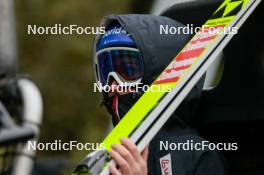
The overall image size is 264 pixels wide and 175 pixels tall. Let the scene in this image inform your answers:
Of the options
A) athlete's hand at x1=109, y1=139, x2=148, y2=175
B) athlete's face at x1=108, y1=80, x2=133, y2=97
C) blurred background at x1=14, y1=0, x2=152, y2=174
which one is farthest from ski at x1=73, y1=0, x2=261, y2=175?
blurred background at x1=14, y1=0, x2=152, y2=174

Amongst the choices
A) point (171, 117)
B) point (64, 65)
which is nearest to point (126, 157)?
point (171, 117)

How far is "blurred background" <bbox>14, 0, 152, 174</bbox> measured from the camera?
33.6 feet

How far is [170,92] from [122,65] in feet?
1.97

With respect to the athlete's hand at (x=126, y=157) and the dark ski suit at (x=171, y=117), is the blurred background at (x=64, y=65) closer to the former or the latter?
the dark ski suit at (x=171, y=117)

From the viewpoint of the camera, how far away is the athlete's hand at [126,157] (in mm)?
2480

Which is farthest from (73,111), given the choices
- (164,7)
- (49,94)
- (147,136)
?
(147,136)

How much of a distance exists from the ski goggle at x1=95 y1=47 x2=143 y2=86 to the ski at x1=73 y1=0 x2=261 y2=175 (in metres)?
0.34

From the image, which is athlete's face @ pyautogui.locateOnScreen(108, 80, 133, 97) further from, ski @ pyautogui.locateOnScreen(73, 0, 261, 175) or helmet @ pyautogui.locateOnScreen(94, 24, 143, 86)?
ski @ pyautogui.locateOnScreen(73, 0, 261, 175)

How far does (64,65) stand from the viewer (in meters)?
10.7

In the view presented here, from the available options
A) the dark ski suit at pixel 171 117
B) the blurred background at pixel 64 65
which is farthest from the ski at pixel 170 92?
the blurred background at pixel 64 65

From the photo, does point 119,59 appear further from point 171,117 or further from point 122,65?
point 171,117

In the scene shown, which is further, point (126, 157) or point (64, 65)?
point (64, 65)

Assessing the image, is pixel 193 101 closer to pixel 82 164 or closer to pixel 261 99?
pixel 261 99

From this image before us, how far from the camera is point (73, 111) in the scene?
10.5m
